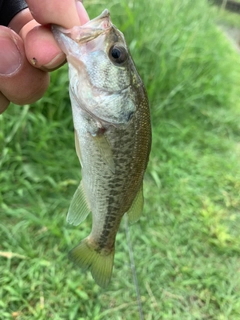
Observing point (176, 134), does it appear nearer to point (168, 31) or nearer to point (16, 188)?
point (168, 31)

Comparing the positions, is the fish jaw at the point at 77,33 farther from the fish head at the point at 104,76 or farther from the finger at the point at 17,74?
the finger at the point at 17,74

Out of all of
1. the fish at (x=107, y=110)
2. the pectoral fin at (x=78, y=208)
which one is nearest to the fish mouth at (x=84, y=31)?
the fish at (x=107, y=110)

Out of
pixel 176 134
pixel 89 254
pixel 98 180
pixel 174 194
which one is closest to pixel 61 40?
pixel 98 180

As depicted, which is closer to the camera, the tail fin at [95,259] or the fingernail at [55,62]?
the fingernail at [55,62]

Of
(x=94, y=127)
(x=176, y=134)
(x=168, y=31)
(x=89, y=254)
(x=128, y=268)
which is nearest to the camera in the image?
(x=94, y=127)

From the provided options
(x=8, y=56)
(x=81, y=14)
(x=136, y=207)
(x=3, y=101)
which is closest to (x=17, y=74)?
(x=8, y=56)

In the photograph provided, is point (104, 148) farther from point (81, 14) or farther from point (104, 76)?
point (81, 14)
